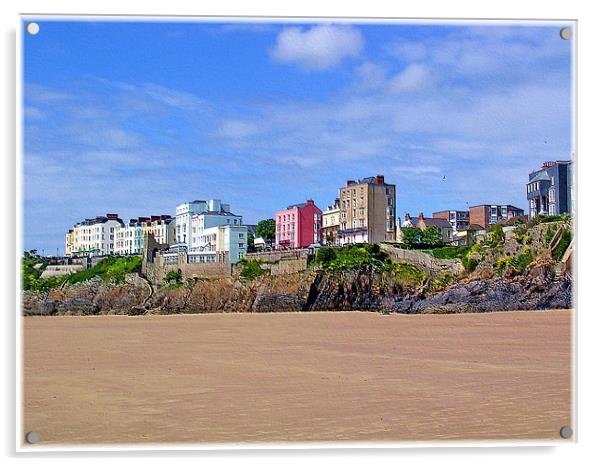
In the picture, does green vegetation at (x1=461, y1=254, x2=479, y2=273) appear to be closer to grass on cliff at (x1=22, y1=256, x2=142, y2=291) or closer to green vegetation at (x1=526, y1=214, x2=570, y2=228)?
green vegetation at (x1=526, y1=214, x2=570, y2=228)

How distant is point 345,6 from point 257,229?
92.8ft

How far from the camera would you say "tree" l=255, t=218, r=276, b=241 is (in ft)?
105

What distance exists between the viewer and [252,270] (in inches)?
1022

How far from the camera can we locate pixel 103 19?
407 cm

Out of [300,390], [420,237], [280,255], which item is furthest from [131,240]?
[300,390]

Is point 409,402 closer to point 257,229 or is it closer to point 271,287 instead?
point 271,287

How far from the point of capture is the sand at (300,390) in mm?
4195

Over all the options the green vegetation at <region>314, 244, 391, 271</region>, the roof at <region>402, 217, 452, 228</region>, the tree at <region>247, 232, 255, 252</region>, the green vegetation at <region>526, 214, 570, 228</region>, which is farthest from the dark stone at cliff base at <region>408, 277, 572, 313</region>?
the roof at <region>402, 217, 452, 228</region>

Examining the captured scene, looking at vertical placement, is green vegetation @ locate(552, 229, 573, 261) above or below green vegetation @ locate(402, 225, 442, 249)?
below

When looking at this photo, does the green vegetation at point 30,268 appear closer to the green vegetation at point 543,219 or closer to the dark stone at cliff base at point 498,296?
the dark stone at cliff base at point 498,296

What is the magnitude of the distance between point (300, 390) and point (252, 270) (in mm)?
20349

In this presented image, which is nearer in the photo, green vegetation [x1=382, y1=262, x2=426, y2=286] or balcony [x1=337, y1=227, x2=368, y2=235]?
green vegetation [x1=382, y1=262, x2=426, y2=286]

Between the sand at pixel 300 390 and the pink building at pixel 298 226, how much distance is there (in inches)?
821

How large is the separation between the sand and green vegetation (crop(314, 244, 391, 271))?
1283 cm
